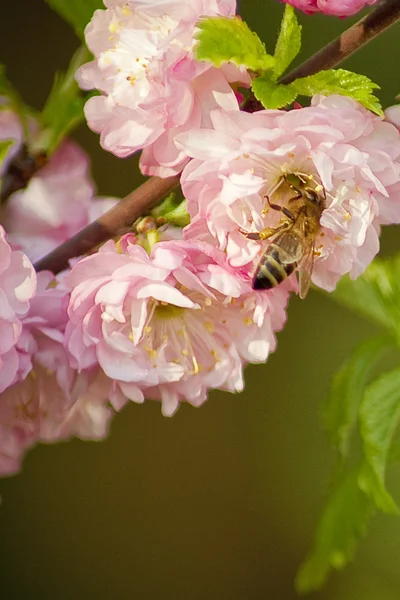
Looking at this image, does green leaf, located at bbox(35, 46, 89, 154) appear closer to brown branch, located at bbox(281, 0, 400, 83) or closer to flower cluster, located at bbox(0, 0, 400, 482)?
flower cluster, located at bbox(0, 0, 400, 482)

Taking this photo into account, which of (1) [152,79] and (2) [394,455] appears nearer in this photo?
(1) [152,79]

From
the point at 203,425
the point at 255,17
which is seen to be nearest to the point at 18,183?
the point at 255,17

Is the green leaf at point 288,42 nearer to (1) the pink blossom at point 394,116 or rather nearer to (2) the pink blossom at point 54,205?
(1) the pink blossom at point 394,116

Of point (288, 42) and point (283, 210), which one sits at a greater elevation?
point (288, 42)

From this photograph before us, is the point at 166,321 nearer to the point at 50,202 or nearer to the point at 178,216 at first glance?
the point at 178,216

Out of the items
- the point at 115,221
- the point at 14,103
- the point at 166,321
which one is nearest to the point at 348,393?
the point at 166,321

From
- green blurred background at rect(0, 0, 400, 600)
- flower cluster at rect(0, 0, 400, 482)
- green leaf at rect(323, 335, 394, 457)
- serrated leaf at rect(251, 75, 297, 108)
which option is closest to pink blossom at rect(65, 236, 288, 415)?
flower cluster at rect(0, 0, 400, 482)
